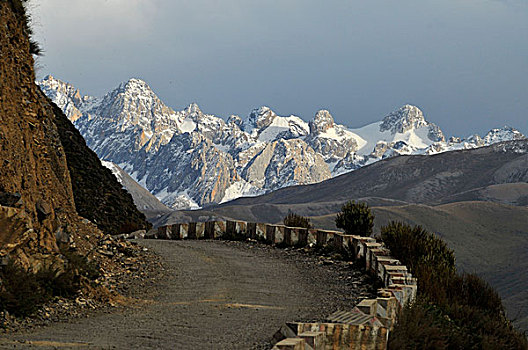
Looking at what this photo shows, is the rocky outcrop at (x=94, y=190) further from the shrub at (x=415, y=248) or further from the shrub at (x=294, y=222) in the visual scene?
the shrub at (x=415, y=248)

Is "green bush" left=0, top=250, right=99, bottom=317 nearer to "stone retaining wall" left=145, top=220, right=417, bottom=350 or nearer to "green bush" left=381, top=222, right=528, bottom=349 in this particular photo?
"stone retaining wall" left=145, top=220, right=417, bottom=350

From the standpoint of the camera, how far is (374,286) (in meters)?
15.4

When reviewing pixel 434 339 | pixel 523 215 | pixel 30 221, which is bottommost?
pixel 434 339

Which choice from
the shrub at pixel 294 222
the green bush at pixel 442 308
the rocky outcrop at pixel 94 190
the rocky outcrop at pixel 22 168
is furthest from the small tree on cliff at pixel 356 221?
the rocky outcrop at pixel 94 190

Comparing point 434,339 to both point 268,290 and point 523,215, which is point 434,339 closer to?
point 268,290

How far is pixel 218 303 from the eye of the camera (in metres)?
13.6

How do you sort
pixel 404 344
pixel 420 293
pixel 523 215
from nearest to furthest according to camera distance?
pixel 404 344 < pixel 420 293 < pixel 523 215

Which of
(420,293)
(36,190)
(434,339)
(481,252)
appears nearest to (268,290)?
(420,293)

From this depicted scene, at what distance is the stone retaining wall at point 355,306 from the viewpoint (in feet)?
29.9

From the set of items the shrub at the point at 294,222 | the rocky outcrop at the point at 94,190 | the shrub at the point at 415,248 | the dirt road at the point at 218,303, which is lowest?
the dirt road at the point at 218,303

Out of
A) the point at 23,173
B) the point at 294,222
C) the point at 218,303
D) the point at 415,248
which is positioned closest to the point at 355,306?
the point at 218,303

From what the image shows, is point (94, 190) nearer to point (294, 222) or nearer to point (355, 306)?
point (294, 222)

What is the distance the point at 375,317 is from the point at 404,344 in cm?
70

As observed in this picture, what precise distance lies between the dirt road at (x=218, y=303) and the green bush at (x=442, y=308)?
1683mm
